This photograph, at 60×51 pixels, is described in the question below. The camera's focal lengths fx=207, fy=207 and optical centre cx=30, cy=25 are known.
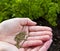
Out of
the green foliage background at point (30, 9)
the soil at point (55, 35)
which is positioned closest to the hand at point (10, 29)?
the green foliage background at point (30, 9)

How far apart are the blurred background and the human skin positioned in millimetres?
293

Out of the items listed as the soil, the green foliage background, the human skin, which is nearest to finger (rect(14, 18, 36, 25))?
the human skin

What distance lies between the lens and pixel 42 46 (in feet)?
5.82

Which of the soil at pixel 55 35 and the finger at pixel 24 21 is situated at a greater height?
the finger at pixel 24 21

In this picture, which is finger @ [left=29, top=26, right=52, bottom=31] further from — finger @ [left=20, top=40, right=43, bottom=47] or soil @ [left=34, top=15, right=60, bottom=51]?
soil @ [left=34, top=15, right=60, bottom=51]

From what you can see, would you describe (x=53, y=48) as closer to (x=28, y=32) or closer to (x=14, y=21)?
(x=28, y=32)

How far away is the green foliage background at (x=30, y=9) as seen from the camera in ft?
7.40

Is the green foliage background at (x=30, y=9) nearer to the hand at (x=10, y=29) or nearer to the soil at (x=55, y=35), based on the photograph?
the soil at (x=55, y=35)

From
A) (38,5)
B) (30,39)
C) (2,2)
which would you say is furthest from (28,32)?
(2,2)

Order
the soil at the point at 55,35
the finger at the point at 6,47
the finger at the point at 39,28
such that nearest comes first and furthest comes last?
1. the finger at the point at 6,47
2. the finger at the point at 39,28
3. the soil at the point at 55,35

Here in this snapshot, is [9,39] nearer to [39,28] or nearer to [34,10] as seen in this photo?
[39,28]

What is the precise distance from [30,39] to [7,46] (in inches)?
9.9

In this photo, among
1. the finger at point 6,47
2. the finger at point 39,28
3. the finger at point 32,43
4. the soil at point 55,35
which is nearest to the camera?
the finger at point 6,47

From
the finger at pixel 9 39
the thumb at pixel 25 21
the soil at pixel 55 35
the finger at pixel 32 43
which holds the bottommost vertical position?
the soil at pixel 55 35
